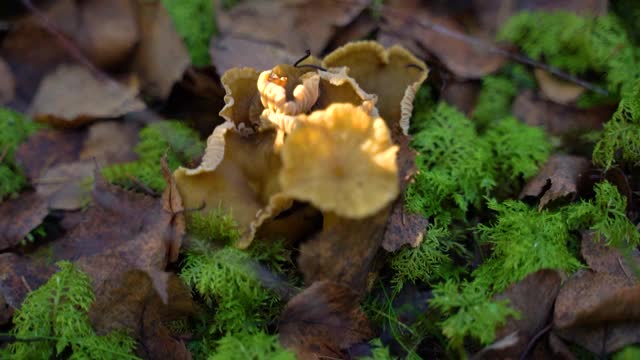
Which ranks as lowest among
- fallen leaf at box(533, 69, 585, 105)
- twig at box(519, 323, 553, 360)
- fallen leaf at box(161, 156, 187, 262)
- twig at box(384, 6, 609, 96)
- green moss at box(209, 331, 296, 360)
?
green moss at box(209, 331, 296, 360)

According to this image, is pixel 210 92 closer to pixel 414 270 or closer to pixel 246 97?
pixel 246 97

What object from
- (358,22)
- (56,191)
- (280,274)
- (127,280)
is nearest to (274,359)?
(280,274)

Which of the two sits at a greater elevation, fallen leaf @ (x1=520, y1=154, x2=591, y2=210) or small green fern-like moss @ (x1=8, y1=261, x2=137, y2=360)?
fallen leaf @ (x1=520, y1=154, x2=591, y2=210)

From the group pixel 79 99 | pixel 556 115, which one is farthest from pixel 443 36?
pixel 79 99

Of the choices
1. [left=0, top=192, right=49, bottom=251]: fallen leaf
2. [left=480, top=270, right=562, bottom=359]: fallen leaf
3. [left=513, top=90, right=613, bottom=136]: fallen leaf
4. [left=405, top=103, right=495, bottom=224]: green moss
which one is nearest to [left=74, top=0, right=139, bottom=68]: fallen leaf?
[left=0, top=192, right=49, bottom=251]: fallen leaf

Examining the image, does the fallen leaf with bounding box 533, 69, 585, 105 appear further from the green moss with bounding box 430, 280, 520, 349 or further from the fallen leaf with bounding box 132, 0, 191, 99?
the fallen leaf with bounding box 132, 0, 191, 99
